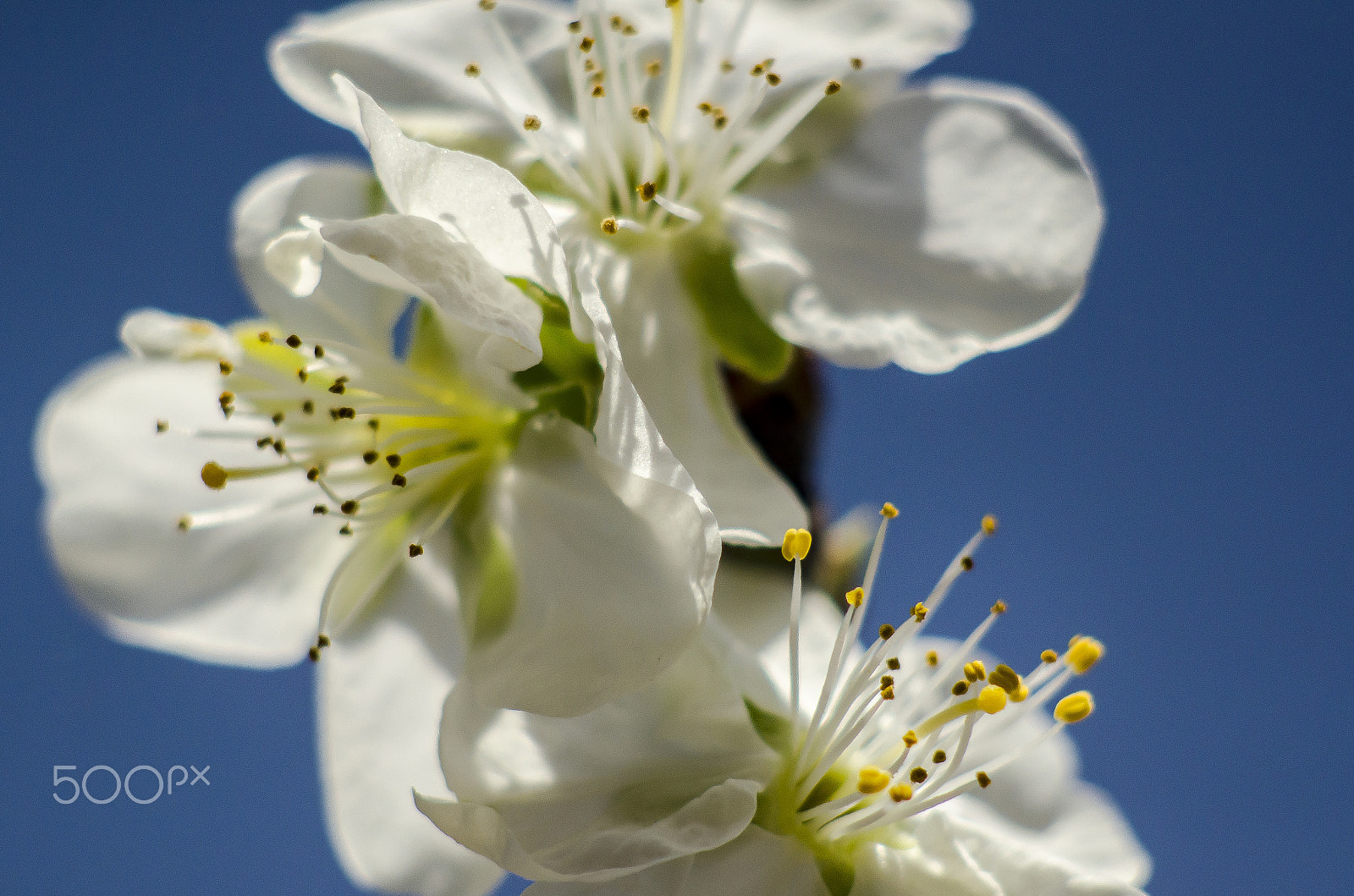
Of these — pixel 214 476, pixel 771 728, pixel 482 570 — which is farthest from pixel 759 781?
pixel 214 476

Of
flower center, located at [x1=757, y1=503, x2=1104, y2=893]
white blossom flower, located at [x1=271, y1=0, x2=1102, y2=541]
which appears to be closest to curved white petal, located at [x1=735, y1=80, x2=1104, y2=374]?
white blossom flower, located at [x1=271, y1=0, x2=1102, y2=541]

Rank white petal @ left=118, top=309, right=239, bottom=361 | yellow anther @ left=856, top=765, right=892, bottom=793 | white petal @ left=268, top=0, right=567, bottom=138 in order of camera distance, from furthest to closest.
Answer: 1. white petal @ left=268, top=0, right=567, bottom=138
2. white petal @ left=118, top=309, right=239, bottom=361
3. yellow anther @ left=856, top=765, right=892, bottom=793

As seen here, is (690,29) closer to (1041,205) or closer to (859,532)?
(1041,205)

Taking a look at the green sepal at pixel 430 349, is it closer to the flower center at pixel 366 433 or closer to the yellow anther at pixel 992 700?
the flower center at pixel 366 433

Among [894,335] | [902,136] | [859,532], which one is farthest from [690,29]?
[859,532]

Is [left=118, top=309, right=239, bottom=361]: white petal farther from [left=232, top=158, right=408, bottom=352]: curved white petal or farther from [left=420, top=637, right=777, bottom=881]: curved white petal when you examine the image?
[left=420, top=637, right=777, bottom=881]: curved white petal

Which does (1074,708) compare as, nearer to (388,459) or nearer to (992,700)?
(992,700)
